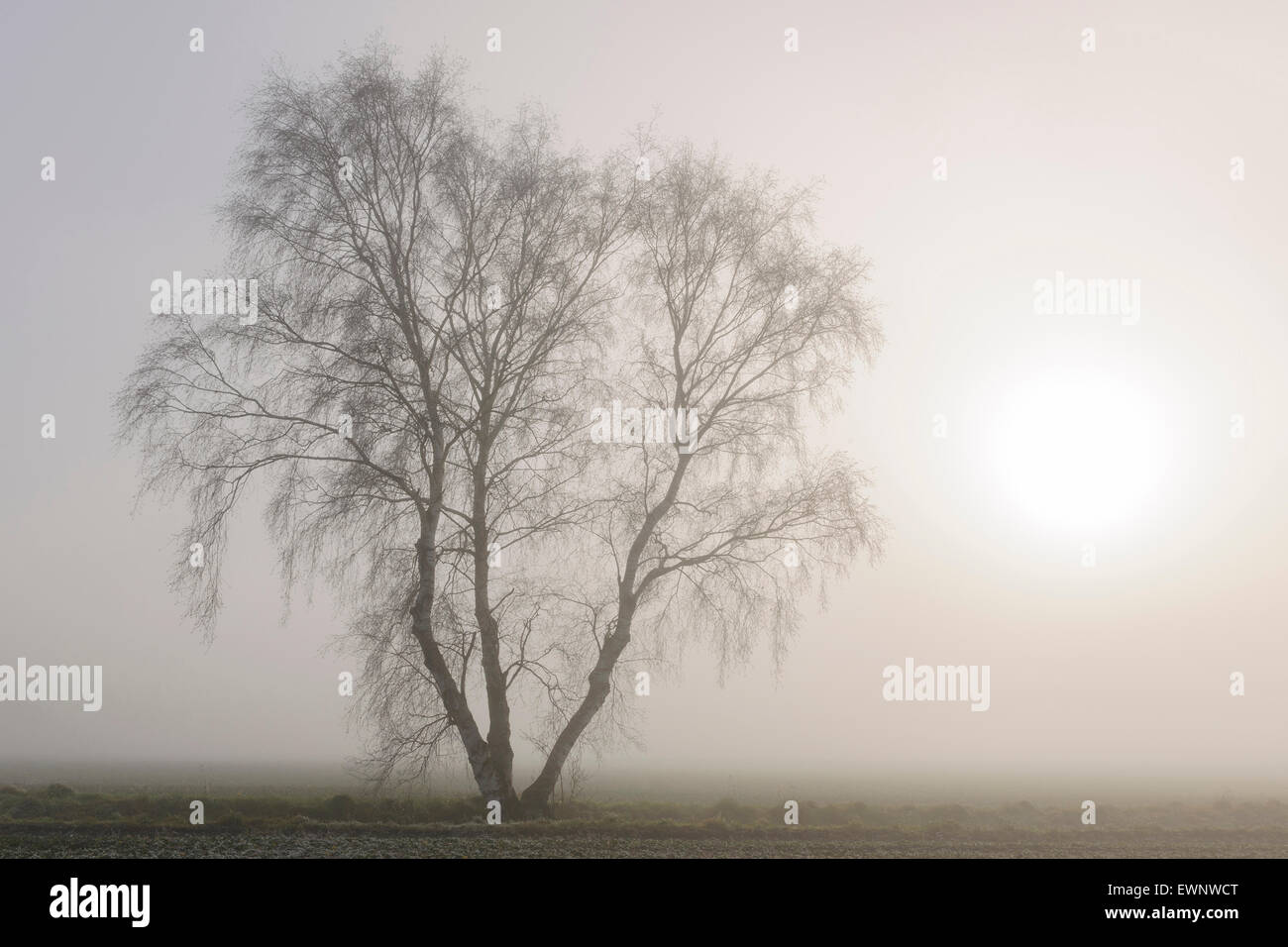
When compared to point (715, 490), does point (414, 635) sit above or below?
below

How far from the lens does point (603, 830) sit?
20.0 metres

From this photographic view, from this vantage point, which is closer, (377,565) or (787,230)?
(377,565)

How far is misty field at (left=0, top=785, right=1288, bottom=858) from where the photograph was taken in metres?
16.6

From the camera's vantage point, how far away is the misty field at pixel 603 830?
16.6 meters

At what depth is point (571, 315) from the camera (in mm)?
25359

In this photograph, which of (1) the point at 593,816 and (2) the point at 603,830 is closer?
(2) the point at 603,830

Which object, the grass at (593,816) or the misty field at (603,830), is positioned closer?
the misty field at (603,830)

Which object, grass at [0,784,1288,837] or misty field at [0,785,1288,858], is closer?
misty field at [0,785,1288,858]

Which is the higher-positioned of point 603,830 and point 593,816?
point 603,830
